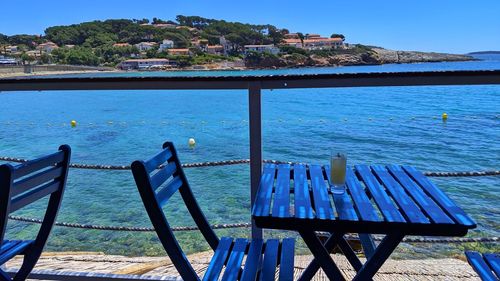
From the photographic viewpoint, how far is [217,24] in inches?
1681

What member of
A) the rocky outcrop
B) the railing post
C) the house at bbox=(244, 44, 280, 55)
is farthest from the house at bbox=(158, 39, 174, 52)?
the railing post

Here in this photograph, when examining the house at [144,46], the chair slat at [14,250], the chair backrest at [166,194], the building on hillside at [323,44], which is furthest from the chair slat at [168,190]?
the house at [144,46]

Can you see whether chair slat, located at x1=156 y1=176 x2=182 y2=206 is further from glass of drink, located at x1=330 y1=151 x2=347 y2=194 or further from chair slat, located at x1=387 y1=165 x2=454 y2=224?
chair slat, located at x1=387 y1=165 x2=454 y2=224

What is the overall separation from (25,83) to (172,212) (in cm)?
651

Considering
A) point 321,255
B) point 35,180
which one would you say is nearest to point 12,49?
point 35,180

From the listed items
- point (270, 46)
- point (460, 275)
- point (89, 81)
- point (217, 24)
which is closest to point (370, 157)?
point (460, 275)

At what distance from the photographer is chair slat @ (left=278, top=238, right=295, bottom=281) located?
4.74 feet

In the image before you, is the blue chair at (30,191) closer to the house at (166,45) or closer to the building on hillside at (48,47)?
the house at (166,45)

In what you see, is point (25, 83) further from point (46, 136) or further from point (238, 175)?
point (46, 136)

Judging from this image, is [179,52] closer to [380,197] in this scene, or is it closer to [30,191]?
[30,191]

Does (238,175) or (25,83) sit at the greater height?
Result: (25,83)

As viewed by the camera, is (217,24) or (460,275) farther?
(217,24)

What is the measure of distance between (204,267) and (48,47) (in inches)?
1778

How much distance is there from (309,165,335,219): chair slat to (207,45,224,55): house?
39051 millimetres
